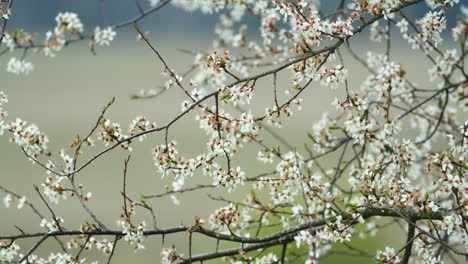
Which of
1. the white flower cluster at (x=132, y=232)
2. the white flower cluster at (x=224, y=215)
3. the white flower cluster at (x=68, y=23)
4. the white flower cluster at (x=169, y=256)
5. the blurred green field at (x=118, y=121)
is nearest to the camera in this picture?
the white flower cluster at (x=132, y=232)

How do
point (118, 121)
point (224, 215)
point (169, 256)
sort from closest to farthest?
point (224, 215) < point (169, 256) < point (118, 121)

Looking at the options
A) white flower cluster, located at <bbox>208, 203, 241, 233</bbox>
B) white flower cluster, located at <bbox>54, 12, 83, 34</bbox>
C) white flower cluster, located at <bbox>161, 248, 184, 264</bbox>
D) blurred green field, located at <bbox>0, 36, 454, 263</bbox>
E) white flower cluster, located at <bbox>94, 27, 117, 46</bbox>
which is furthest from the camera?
blurred green field, located at <bbox>0, 36, 454, 263</bbox>

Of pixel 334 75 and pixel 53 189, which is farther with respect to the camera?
pixel 53 189

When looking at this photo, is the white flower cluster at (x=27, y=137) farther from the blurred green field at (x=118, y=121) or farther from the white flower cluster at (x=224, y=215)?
the blurred green field at (x=118, y=121)

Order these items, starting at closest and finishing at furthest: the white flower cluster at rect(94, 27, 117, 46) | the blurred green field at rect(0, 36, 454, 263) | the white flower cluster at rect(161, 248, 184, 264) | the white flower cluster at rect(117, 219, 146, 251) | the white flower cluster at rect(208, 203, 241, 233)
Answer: the white flower cluster at rect(117, 219, 146, 251) < the white flower cluster at rect(208, 203, 241, 233) < the white flower cluster at rect(161, 248, 184, 264) < the white flower cluster at rect(94, 27, 117, 46) < the blurred green field at rect(0, 36, 454, 263)

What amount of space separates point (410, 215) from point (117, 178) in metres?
22.6

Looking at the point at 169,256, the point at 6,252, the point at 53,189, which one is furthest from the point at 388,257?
the point at 6,252

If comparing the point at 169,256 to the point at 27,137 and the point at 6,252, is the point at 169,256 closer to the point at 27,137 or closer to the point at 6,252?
the point at 6,252

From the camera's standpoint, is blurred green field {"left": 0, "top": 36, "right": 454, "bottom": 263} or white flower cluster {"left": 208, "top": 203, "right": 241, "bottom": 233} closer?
white flower cluster {"left": 208, "top": 203, "right": 241, "bottom": 233}

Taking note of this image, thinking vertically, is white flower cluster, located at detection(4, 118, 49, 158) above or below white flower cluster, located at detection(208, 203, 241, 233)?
above

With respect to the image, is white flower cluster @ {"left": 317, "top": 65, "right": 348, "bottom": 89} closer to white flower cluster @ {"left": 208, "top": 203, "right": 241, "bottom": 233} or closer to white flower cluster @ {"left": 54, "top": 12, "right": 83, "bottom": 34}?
white flower cluster @ {"left": 208, "top": 203, "right": 241, "bottom": 233}

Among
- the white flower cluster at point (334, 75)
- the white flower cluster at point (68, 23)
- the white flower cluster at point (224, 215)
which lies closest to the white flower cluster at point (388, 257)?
the white flower cluster at point (224, 215)

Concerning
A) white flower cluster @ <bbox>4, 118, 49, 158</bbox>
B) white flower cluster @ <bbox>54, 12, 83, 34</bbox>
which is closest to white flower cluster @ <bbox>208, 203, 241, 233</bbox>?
white flower cluster @ <bbox>4, 118, 49, 158</bbox>

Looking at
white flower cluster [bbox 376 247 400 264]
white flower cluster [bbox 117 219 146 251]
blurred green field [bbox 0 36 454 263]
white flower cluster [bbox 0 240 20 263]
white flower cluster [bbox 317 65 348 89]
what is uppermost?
blurred green field [bbox 0 36 454 263]
